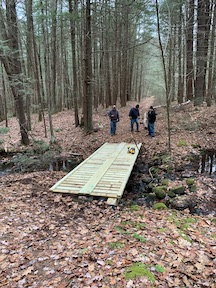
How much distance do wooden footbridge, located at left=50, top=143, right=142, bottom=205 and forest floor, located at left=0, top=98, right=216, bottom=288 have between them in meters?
0.34

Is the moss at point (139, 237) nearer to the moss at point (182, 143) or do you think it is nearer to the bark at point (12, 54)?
the moss at point (182, 143)

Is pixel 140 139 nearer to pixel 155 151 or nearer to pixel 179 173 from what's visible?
pixel 155 151

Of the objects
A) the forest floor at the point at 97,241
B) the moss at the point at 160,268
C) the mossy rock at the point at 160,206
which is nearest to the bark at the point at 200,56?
the forest floor at the point at 97,241

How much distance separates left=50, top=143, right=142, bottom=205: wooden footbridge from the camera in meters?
7.25

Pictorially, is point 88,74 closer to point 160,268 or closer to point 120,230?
point 120,230

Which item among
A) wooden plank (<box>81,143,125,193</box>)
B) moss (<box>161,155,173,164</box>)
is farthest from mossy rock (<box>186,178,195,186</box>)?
wooden plank (<box>81,143,125,193</box>)

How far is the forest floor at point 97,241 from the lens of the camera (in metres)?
3.67

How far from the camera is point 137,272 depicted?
3664 millimetres

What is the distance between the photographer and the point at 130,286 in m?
3.43

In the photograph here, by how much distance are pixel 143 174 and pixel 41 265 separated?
6.29m

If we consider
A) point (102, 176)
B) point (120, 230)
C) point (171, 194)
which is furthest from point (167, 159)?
point (120, 230)

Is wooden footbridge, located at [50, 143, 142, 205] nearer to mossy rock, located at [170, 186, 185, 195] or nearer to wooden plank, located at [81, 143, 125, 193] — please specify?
wooden plank, located at [81, 143, 125, 193]

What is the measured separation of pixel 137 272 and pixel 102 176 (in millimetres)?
4858

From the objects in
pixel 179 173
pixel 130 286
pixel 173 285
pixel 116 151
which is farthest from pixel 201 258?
pixel 116 151
